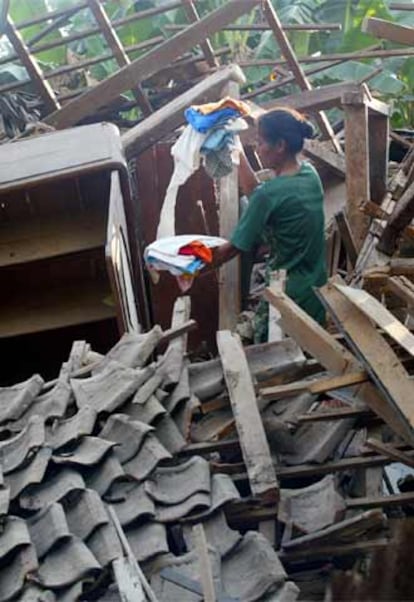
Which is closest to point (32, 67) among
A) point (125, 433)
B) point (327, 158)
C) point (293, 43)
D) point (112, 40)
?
point (112, 40)

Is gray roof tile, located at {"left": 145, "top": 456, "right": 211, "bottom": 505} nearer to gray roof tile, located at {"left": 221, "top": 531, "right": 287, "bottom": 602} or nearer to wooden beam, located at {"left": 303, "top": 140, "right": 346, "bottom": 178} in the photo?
gray roof tile, located at {"left": 221, "top": 531, "right": 287, "bottom": 602}

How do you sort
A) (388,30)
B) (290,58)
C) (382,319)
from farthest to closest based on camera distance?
(290,58)
(388,30)
(382,319)

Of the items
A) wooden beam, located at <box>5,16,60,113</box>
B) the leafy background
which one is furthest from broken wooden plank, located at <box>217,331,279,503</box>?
the leafy background

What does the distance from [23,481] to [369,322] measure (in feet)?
4.03

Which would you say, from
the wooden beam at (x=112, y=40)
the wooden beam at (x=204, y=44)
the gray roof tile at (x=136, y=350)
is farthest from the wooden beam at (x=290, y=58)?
the gray roof tile at (x=136, y=350)

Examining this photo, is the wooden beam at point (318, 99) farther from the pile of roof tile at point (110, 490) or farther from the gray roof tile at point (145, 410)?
the gray roof tile at point (145, 410)

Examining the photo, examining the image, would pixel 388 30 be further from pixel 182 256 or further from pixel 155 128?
pixel 182 256

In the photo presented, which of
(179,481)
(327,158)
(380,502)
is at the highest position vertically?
(179,481)

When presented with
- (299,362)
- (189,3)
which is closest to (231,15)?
(189,3)

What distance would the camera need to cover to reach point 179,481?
318 cm

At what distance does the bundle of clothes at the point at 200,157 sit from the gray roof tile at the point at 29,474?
1.22 m

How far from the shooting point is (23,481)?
3012mm

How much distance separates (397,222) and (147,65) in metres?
3.11

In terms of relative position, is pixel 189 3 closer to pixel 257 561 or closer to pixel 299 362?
pixel 299 362
